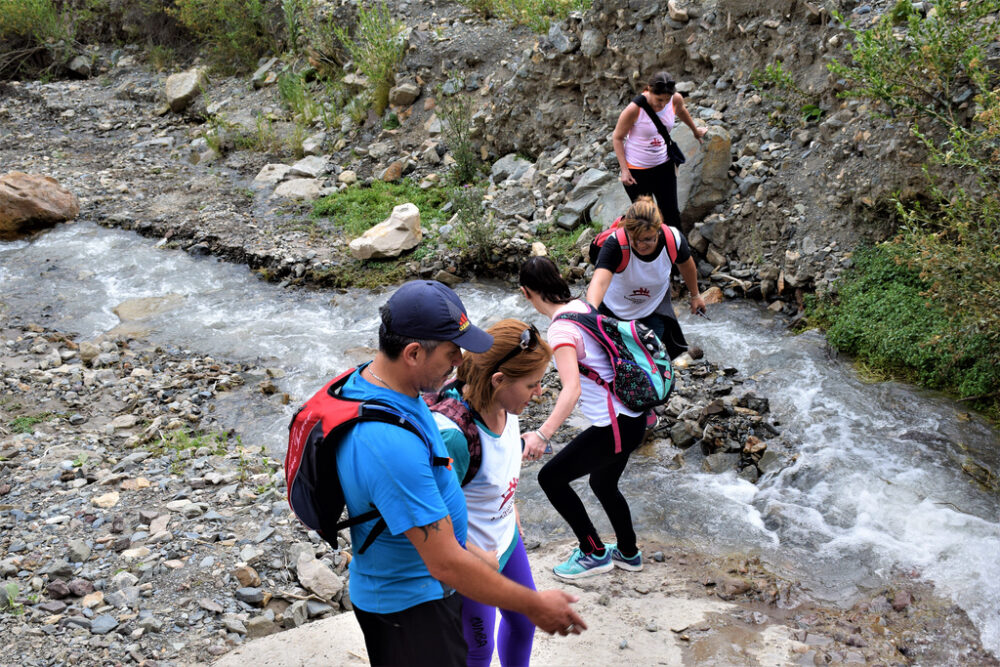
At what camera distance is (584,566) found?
385 centimetres

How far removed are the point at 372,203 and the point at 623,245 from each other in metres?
6.23

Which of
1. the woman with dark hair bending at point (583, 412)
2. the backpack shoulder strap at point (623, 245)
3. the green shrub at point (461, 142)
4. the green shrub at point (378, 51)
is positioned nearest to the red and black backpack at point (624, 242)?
the backpack shoulder strap at point (623, 245)

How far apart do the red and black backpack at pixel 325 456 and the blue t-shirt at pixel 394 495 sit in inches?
→ 0.8

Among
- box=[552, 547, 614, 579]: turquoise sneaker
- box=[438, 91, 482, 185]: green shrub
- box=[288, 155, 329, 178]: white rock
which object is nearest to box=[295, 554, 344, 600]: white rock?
box=[552, 547, 614, 579]: turquoise sneaker

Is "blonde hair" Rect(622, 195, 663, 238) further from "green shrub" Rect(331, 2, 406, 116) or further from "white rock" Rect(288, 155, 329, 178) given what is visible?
"green shrub" Rect(331, 2, 406, 116)

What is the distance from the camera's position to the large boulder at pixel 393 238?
862cm

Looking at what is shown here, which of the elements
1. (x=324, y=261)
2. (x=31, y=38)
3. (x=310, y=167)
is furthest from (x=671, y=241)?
(x=31, y=38)

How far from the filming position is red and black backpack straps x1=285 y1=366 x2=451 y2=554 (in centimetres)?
193

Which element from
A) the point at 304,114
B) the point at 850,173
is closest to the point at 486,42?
the point at 304,114

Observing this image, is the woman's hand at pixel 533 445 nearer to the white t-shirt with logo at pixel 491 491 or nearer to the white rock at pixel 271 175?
the white t-shirt with logo at pixel 491 491

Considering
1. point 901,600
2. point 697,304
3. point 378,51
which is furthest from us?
point 378,51

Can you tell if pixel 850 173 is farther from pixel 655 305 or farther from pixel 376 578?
pixel 376 578

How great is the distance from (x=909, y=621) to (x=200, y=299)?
24.5ft

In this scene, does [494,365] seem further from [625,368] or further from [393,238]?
[393,238]
